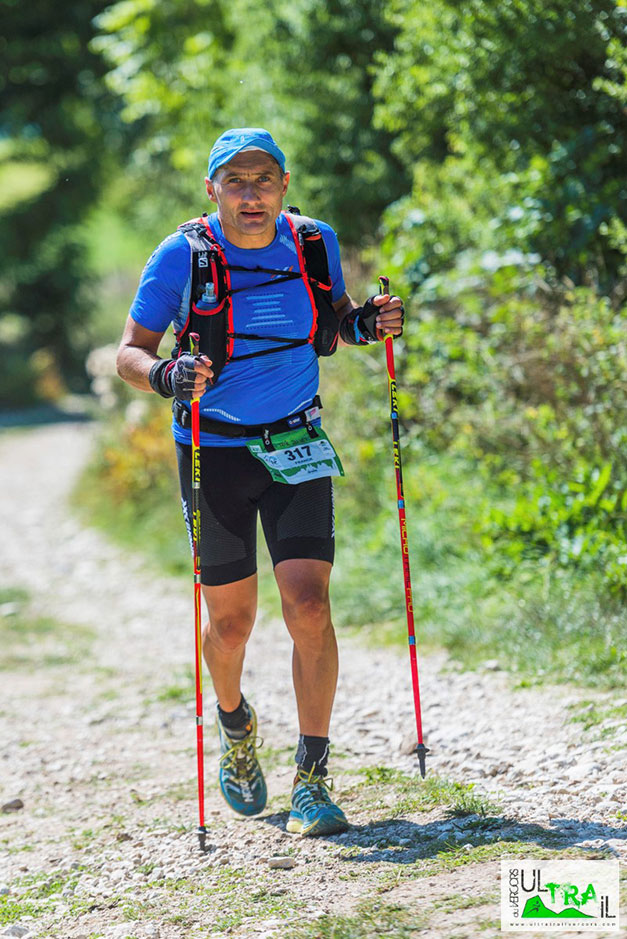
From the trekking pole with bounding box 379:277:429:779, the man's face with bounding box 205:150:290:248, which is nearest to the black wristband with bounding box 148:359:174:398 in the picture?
the man's face with bounding box 205:150:290:248

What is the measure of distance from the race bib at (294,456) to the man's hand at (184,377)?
1.29 ft

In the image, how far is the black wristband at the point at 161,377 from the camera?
4.10m

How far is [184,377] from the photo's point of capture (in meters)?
4.02

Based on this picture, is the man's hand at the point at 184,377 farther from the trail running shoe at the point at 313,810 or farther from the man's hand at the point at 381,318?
the trail running shoe at the point at 313,810

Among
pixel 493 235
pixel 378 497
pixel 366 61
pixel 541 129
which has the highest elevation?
pixel 366 61

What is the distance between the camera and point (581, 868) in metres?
3.45

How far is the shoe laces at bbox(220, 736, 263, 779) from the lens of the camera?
4.70m

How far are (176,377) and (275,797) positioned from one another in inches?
76.3

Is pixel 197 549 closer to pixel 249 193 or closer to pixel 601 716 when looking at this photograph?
pixel 249 193

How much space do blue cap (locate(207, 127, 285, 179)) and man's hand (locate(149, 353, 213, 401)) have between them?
0.74 meters

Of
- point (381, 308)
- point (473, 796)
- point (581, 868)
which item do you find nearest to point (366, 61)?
point (381, 308)

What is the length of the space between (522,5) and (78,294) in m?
22.2

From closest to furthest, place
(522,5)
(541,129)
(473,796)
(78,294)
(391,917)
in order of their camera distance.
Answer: (391,917) → (473,796) → (522,5) → (541,129) → (78,294)

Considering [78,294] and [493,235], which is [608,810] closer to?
[493,235]
